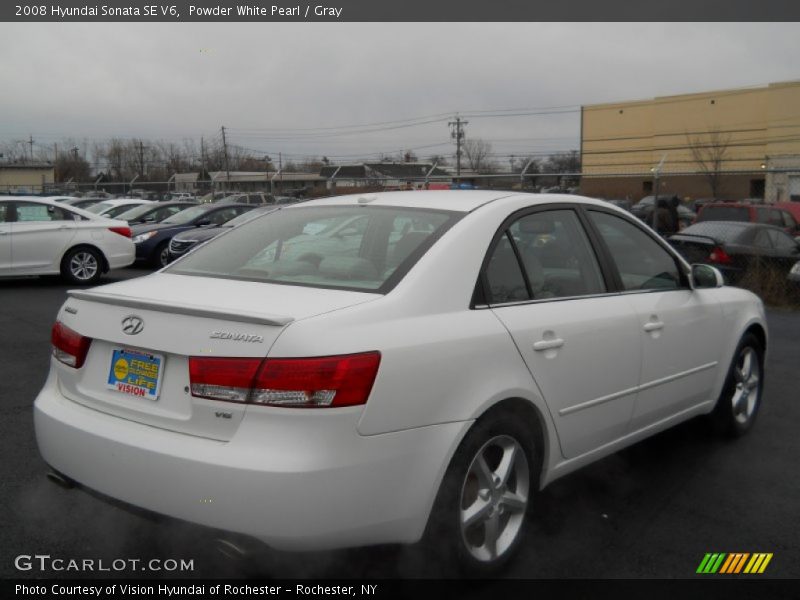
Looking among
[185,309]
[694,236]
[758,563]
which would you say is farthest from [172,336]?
[694,236]

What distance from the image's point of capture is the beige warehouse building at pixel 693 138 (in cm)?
4462

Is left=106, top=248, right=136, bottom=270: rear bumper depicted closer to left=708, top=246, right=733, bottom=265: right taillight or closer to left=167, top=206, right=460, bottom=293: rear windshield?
left=708, top=246, right=733, bottom=265: right taillight

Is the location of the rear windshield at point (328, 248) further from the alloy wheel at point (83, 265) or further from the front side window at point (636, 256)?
the alloy wheel at point (83, 265)

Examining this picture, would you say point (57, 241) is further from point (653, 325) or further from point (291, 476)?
point (291, 476)

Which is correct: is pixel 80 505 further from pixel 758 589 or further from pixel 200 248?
pixel 758 589

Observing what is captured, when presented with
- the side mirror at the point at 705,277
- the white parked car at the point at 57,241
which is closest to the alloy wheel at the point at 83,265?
the white parked car at the point at 57,241

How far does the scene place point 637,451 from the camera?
16.4 ft

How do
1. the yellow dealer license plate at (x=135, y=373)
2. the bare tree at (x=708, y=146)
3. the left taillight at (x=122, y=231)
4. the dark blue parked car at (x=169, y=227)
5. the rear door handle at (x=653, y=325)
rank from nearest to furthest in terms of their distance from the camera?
the yellow dealer license plate at (x=135, y=373), the rear door handle at (x=653, y=325), the left taillight at (x=122, y=231), the dark blue parked car at (x=169, y=227), the bare tree at (x=708, y=146)

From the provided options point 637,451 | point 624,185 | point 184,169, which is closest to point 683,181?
point 624,185

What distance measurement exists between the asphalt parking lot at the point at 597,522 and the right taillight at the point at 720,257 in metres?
6.89

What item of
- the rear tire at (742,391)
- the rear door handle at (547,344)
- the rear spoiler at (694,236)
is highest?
the rear door handle at (547,344)

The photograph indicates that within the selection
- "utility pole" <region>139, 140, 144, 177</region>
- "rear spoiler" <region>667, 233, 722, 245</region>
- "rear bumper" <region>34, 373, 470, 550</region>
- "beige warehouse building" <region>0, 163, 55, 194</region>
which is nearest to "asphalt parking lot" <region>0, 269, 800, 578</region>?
"rear bumper" <region>34, 373, 470, 550</region>

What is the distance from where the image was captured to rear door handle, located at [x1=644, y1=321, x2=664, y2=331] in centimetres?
408

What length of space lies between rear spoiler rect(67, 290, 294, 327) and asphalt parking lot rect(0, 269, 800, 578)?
0.74 metres
